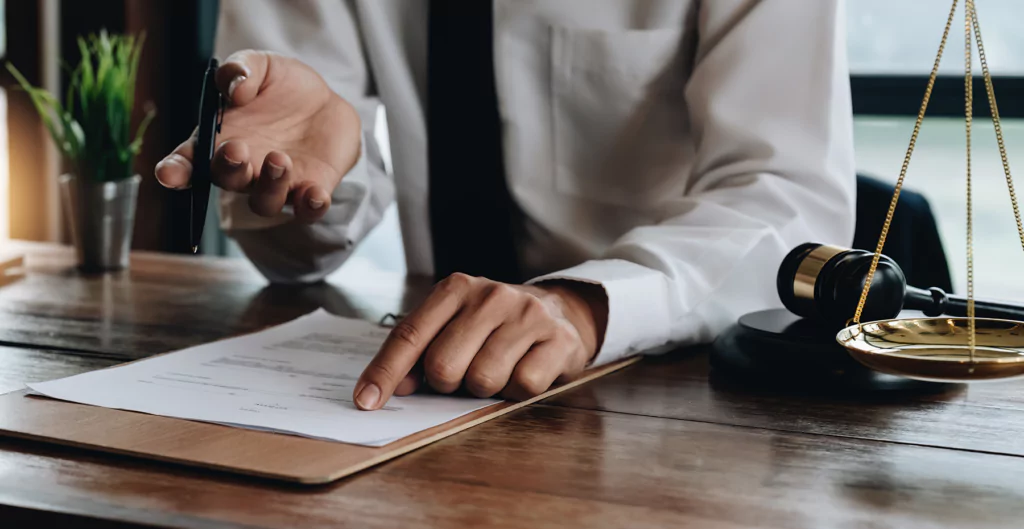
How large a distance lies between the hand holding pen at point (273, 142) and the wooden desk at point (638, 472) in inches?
8.2

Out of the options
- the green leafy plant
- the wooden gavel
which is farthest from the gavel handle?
the green leafy plant

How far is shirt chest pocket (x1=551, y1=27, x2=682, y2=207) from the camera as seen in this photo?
4.33ft

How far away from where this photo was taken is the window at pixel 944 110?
2404 mm

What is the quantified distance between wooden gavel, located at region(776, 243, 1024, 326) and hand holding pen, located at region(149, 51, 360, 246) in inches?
18.7

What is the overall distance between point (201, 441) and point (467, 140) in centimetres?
77

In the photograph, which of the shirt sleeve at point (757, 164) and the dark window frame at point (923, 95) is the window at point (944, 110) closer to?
the dark window frame at point (923, 95)

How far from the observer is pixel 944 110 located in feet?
7.84

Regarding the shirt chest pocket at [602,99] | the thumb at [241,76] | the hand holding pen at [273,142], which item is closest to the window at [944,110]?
the shirt chest pocket at [602,99]

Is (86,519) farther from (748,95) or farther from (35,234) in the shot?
(35,234)

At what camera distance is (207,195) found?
86 cm

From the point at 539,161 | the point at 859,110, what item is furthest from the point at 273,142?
the point at 859,110

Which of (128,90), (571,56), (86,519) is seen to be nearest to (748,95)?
(571,56)

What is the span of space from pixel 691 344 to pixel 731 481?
455 millimetres

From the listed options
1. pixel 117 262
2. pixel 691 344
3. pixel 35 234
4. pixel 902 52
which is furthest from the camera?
pixel 35 234
